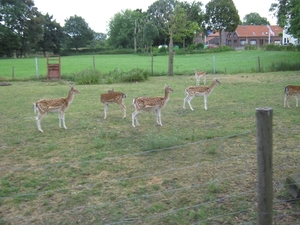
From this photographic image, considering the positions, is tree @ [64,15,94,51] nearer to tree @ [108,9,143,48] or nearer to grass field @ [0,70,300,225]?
tree @ [108,9,143,48]

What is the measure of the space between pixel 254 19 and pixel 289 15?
122 m

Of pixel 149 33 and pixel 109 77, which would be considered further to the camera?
pixel 149 33

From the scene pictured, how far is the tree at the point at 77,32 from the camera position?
10249 centimetres

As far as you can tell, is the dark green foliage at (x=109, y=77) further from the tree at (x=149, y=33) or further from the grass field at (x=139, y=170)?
the tree at (x=149, y=33)

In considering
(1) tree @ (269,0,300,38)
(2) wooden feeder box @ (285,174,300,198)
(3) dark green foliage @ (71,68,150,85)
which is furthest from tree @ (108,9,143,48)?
(2) wooden feeder box @ (285,174,300,198)

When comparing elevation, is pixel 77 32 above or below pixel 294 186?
above

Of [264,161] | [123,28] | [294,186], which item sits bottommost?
[294,186]

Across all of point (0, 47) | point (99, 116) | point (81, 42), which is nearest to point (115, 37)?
point (81, 42)

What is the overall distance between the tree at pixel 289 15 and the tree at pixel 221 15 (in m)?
54.0

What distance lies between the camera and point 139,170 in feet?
21.6

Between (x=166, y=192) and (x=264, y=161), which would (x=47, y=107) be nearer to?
(x=166, y=192)

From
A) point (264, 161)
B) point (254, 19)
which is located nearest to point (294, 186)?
point (264, 161)

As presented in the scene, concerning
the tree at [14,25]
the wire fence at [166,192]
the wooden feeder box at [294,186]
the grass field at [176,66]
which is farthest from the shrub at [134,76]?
the tree at [14,25]

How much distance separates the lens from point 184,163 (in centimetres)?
691
